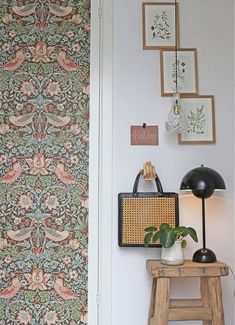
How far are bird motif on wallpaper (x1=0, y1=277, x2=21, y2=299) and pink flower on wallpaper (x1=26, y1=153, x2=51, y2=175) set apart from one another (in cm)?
62

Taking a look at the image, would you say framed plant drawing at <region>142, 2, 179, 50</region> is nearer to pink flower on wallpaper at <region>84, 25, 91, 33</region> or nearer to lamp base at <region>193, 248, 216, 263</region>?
pink flower on wallpaper at <region>84, 25, 91, 33</region>

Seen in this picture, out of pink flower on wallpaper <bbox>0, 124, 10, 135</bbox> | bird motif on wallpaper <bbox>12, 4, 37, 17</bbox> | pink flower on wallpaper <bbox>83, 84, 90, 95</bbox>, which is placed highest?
bird motif on wallpaper <bbox>12, 4, 37, 17</bbox>

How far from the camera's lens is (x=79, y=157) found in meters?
2.35

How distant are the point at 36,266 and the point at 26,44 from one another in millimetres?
1292

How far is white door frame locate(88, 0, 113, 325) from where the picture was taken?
227 centimetres

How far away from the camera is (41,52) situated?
7.93ft

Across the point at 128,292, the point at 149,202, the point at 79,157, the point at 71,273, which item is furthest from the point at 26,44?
the point at 128,292

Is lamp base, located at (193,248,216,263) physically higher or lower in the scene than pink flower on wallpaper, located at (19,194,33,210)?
lower

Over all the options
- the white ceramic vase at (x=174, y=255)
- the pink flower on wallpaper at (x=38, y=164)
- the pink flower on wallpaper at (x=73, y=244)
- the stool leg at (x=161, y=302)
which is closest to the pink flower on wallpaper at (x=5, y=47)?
the pink flower on wallpaper at (x=38, y=164)

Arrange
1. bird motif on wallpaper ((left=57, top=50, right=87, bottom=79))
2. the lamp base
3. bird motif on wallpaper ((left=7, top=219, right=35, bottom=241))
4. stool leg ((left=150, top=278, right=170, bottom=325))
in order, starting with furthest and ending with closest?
bird motif on wallpaper ((left=57, top=50, right=87, bottom=79)), bird motif on wallpaper ((left=7, top=219, right=35, bottom=241)), the lamp base, stool leg ((left=150, top=278, right=170, bottom=325))

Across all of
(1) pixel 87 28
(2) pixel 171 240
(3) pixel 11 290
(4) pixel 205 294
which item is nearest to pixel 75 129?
(1) pixel 87 28

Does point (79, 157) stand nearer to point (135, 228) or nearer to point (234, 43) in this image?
point (135, 228)

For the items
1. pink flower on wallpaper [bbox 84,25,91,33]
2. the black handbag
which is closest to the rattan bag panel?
the black handbag

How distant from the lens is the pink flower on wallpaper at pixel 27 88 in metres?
2.38
